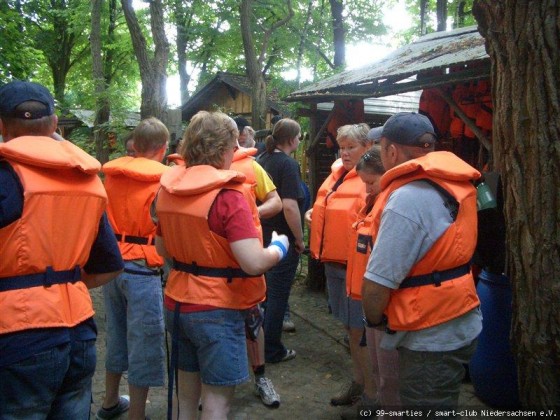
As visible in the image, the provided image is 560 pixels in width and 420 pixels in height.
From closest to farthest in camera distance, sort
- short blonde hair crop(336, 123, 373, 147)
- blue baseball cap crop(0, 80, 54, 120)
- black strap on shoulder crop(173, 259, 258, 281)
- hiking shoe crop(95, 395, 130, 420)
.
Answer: blue baseball cap crop(0, 80, 54, 120), black strap on shoulder crop(173, 259, 258, 281), hiking shoe crop(95, 395, 130, 420), short blonde hair crop(336, 123, 373, 147)

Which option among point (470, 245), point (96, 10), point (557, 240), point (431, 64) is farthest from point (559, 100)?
point (96, 10)

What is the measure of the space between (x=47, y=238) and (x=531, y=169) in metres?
2.58

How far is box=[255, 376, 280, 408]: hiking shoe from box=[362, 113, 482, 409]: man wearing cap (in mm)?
1772

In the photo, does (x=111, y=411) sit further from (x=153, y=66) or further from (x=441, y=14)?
(x=441, y=14)

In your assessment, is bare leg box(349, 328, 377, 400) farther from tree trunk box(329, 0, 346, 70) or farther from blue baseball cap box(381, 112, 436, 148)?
tree trunk box(329, 0, 346, 70)

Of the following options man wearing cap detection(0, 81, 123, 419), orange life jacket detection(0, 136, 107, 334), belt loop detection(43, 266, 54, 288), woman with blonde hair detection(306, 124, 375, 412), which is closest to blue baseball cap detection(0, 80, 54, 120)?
man wearing cap detection(0, 81, 123, 419)

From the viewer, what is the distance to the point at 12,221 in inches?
69.2

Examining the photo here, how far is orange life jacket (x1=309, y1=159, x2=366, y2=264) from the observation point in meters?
3.59

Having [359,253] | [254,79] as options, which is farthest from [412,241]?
[254,79]

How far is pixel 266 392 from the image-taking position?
3.95 meters

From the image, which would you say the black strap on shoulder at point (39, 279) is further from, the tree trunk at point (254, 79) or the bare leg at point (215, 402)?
the tree trunk at point (254, 79)

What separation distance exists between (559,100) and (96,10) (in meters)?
12.7

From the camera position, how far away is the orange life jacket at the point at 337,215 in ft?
11.8

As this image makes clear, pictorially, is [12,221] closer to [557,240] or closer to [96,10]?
[557,240]
